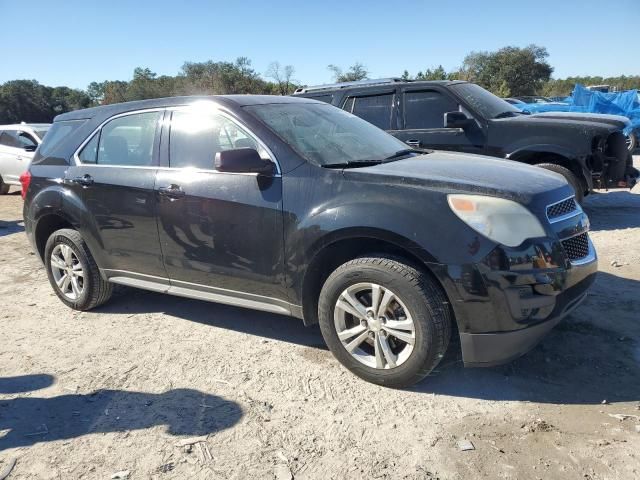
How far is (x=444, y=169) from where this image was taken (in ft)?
11.1

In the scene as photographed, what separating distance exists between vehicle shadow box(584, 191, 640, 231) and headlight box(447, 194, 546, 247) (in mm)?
4666

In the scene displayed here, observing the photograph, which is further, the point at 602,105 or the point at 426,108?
the point at 602,105

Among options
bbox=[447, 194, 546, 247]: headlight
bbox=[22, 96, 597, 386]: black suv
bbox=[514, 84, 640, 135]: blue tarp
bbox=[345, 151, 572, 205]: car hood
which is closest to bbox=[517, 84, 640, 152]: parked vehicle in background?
bbox=[514, 84, 640, 135]: blue tarp

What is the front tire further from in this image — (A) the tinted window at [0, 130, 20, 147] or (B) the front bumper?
(B) the front bumper

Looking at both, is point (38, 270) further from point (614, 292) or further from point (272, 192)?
point (614, 292)

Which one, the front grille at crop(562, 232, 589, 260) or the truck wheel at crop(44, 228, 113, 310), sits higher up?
the front grille at crop(562, 232, 589, 260)

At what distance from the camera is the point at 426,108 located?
7297 mm

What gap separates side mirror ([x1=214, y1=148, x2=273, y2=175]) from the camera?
337cm

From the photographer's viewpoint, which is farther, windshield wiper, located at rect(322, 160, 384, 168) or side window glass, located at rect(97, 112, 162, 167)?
side window glass, located at rect(97, 112, 162, 167)

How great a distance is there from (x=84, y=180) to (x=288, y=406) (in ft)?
8.85

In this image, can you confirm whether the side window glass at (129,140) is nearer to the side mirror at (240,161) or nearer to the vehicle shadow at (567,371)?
the side mirror at (240,161)

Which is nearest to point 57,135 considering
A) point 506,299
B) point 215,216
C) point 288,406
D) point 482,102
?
point 215,216

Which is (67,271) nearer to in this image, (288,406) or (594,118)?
(288,406)

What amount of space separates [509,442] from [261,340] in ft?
6.54
